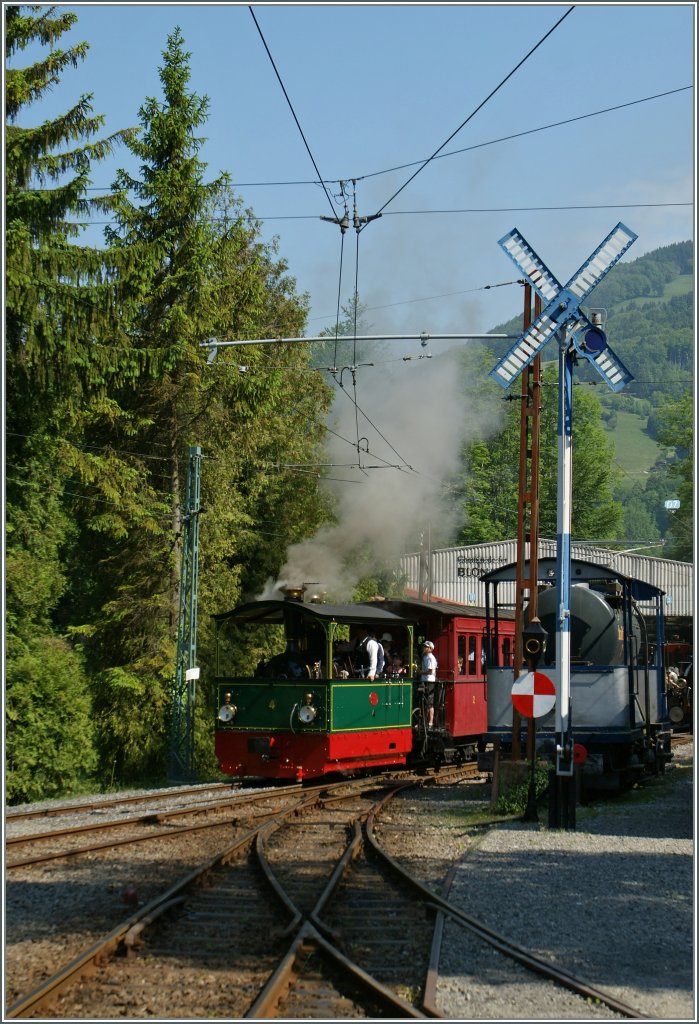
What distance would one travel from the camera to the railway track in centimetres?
657

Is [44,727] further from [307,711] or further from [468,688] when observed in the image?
[307,711]

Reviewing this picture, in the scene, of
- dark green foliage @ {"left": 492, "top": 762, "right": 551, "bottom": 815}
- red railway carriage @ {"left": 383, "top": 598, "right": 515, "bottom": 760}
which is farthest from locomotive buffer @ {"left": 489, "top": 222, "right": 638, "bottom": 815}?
red railway carriage @ {"left": 383, "top": 598, "right": 515, "bottom": 760}

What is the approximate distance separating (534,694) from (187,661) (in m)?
10.5

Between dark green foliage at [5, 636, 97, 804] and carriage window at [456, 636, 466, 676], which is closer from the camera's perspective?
carriage window at [456, 636, 466, 676]

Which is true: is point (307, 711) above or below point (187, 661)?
below

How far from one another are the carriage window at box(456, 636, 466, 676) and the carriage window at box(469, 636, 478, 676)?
467 mm

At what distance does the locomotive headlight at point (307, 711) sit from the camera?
56.0 ft

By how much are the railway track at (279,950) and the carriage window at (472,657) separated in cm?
1110

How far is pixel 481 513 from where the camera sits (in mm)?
64562

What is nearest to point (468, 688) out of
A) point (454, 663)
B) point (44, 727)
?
point (454, 663)

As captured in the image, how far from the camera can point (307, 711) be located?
56.1 feet

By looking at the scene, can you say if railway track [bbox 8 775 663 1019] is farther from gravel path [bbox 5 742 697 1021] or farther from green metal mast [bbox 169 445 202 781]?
green metal mast [bbox 169 445 202 781]

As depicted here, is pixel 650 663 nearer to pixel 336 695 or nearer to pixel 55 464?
pixel 336 695

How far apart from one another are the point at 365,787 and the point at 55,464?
9.38 m
